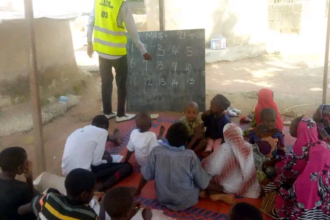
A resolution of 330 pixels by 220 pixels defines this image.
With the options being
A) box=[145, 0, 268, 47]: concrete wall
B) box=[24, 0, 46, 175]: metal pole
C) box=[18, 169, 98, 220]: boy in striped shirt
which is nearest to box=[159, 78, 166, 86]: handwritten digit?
box=[24, 0, 46, 175]: metal pole

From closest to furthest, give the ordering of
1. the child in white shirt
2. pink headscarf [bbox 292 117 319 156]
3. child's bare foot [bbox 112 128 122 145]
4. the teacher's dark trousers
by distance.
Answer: pink headscarf [bbox 292 117 319 156]
the child in white shirt
child's bare foot [bbox 112 128 122 145]
the teacher's dark trousers

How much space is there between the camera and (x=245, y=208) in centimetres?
219

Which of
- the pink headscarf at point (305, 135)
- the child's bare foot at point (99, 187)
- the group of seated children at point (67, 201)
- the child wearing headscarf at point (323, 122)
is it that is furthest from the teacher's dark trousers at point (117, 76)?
the pink headscarf at point (305, 135)

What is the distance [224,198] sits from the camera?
3.53 metres

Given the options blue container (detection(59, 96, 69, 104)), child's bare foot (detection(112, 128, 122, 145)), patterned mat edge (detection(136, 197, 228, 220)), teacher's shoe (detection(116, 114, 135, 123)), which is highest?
blue container (detection(59, 96, 69, 104))

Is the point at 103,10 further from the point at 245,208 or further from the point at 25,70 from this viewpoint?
the point at 245,208

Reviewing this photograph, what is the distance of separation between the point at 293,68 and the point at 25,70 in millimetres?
7198

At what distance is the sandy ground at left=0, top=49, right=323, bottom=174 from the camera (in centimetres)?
545

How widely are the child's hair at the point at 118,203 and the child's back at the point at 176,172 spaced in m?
0.82

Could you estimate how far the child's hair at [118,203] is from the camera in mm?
2465

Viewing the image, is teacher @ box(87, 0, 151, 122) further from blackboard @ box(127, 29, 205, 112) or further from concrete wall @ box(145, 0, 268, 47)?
concrete wall @ box(145, 0, 268, 47)

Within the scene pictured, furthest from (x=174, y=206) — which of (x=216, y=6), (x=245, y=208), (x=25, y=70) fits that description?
(x=216, y=6)

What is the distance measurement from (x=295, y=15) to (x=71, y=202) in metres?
14.1

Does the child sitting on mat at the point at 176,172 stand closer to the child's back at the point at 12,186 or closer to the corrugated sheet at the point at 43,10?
the child's back at the point at 12,186
